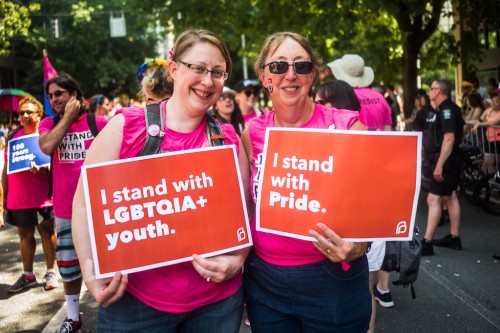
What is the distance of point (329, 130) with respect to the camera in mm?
2188

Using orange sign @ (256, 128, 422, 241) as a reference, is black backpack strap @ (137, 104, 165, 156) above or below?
above

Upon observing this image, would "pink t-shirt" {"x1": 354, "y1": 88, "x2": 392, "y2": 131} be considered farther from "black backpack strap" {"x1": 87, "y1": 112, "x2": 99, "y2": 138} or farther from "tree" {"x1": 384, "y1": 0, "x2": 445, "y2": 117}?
"tree" {"x1": 384, "y1": 0, "x2": 445, "y2": 117}

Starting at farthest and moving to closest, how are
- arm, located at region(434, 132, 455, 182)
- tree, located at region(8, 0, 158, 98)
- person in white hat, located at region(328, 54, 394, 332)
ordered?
tree, located at region(8, 0, 158, 98) < arm, located at region(434, 132, 455, 182) < person in white hat, located at region(328, 54, 394, 332)

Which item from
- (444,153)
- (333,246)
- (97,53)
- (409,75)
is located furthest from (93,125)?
(97,53)

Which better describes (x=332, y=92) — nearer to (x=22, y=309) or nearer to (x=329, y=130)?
(x=329, y=130)

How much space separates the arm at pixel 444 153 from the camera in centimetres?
632

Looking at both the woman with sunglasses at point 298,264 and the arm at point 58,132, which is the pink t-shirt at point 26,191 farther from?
the woman with sunglasses at point 298,264

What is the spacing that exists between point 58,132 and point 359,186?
279cm

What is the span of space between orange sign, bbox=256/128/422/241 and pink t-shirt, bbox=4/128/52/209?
399 cm

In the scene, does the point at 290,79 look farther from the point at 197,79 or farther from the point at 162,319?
the point at 162,319

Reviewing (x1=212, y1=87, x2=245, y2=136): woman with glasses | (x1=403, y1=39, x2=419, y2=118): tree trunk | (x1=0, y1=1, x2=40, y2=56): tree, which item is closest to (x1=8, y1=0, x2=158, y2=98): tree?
(x1=403, y1=39, x2=419, y2=118): tree trunk

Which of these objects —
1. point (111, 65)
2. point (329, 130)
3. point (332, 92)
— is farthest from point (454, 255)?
point (111, 65)

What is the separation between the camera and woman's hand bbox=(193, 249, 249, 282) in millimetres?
2092

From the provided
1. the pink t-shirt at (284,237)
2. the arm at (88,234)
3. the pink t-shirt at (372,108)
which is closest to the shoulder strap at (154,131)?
the arm at (88,234)
